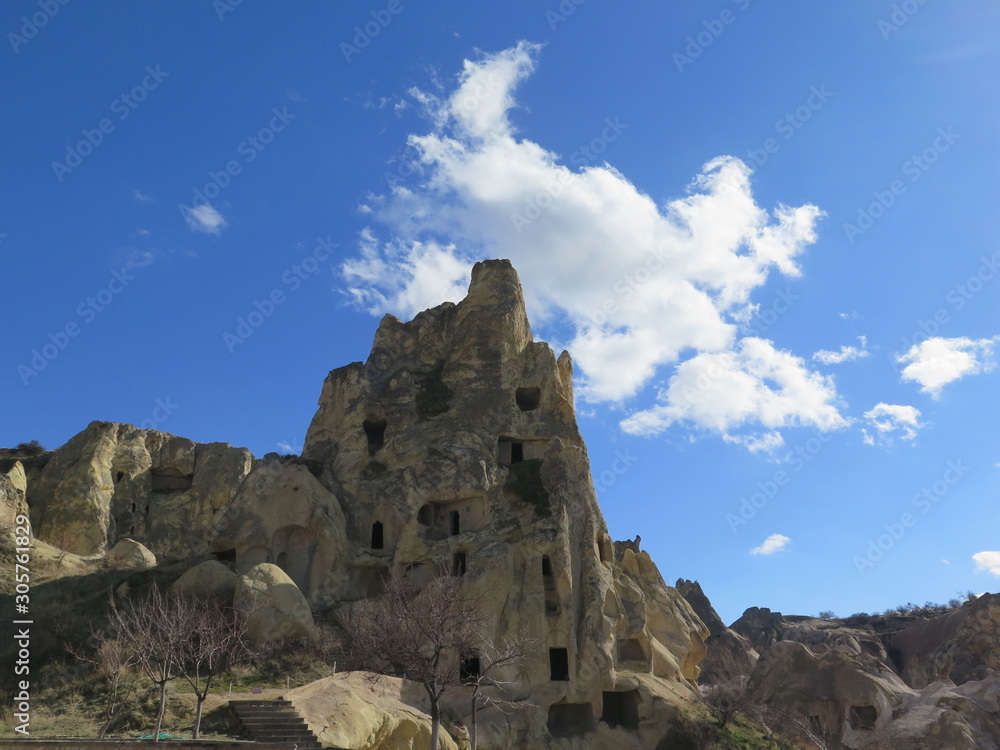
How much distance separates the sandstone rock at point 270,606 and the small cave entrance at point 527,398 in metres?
18.2

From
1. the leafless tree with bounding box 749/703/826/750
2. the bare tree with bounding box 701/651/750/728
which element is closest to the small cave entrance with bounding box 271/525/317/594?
the bare tree with bounding box 701/651/750/728

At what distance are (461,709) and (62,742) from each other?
19191mm

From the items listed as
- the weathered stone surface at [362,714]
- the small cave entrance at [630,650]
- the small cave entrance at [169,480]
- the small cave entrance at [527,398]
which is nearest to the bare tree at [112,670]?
the weathered stone surface at [362,714]

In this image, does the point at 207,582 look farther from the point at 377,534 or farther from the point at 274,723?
the point at 274,723

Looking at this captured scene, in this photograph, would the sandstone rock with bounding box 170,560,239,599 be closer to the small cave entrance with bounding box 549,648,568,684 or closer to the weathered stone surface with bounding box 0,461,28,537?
the weathered stone surface with bounding box 0,461,28,537

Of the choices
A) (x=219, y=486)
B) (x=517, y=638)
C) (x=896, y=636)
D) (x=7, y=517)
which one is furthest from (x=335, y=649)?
(x=896, y=636)

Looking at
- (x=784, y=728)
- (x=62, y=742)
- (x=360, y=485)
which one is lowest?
(x=784, y=728)

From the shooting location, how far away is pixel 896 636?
269ft

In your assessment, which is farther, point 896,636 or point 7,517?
point 896,636

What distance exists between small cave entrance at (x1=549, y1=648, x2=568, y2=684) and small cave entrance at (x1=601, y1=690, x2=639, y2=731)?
2.75 m

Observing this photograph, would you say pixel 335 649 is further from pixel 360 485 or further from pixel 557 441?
pixel 557 441

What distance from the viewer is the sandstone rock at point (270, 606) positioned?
30.0 meters

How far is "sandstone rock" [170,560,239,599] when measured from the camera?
32562 millimetres

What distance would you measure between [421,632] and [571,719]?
50.8 feet
